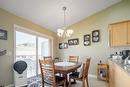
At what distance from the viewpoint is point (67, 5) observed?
414 centimetres

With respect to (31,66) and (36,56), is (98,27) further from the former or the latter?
(31,66)

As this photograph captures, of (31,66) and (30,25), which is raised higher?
(30,25)

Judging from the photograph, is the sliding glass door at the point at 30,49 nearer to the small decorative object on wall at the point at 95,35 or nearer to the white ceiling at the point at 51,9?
the white ceiling at the point at 51,9

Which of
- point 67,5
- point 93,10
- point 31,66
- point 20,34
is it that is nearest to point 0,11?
point 20,34

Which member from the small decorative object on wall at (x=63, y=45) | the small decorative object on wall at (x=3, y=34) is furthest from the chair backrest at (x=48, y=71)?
the small decorative object on wall at (x=63, y=45)

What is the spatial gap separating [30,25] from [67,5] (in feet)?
5.45

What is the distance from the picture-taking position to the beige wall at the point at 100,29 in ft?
14.7

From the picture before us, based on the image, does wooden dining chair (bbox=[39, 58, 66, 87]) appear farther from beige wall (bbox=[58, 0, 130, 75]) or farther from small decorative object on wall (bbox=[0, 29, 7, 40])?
beige wall (bbox=[58, 0, 130, 75])

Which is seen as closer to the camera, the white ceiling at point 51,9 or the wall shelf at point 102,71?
the white ceiling at point 51,9

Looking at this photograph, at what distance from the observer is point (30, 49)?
16.5 ft

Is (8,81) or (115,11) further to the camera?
(115,11)

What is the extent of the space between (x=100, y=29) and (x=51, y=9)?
2158mm

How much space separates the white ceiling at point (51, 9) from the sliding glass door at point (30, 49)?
69cm

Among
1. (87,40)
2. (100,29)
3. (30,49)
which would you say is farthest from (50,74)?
(100,29)
